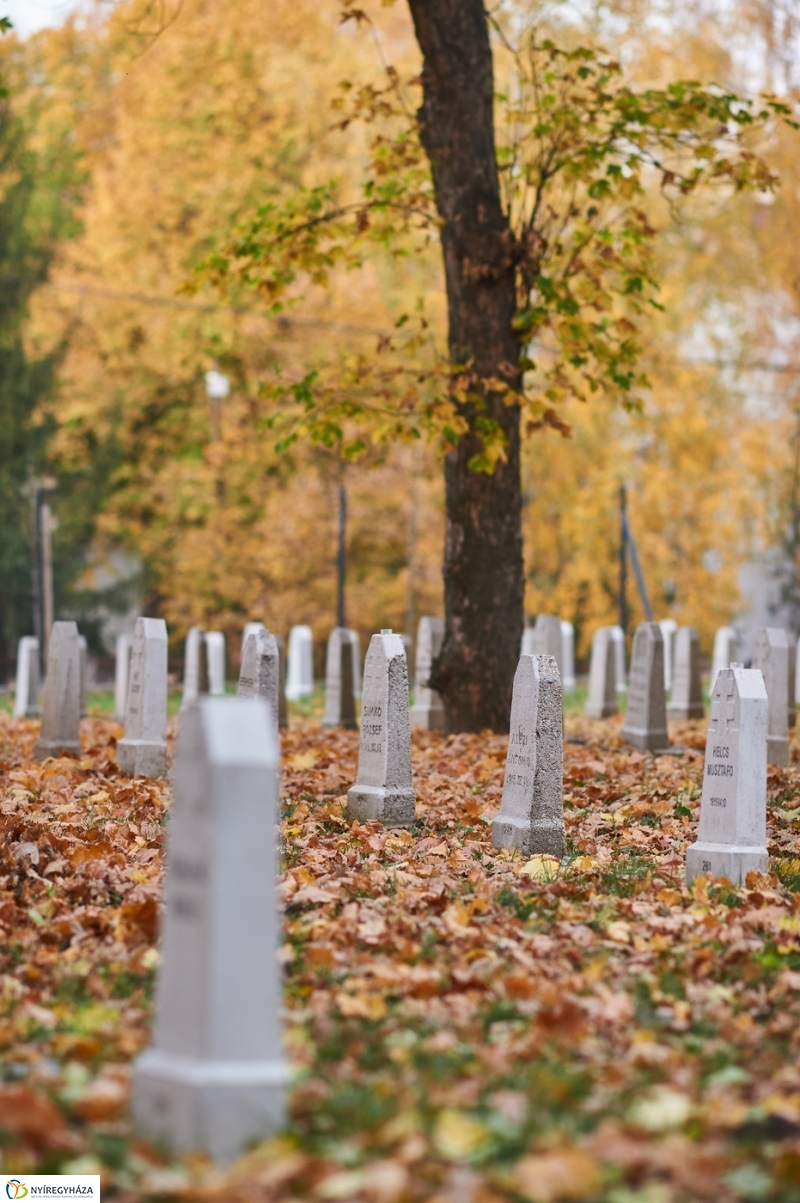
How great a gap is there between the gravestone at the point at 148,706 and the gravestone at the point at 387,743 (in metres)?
2.51

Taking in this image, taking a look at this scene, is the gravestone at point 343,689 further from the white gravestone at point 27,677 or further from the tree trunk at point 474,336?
the white gravestone at point 27,677

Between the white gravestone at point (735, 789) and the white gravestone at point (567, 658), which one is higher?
the white gravestone at point (567, 658)

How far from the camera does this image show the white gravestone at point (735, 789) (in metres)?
8.12

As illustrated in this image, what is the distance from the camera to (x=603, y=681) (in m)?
19.5

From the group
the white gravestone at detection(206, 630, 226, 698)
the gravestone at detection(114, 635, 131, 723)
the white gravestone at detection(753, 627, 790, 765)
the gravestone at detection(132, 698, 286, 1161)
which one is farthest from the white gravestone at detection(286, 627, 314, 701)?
the gravestone at detection(132, 698, 286, 1161)

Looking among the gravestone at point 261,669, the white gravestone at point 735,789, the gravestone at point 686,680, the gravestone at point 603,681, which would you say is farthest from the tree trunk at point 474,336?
the white gravestone at point 735,789

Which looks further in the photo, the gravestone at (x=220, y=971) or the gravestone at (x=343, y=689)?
the gravestone at (x=343, y=689)

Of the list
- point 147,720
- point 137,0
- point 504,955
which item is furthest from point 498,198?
point 504,955

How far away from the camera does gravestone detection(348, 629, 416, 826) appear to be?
376 inches

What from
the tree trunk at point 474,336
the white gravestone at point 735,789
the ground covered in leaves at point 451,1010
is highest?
the tree trunk at point 474,336

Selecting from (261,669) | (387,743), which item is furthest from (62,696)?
(387,743)

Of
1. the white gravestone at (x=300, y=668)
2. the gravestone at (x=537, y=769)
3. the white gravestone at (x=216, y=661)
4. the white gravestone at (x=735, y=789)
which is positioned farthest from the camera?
the white gravestone at (x=300, y=668)

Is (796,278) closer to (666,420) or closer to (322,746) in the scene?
(666,420)

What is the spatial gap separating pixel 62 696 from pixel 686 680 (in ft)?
27.8
